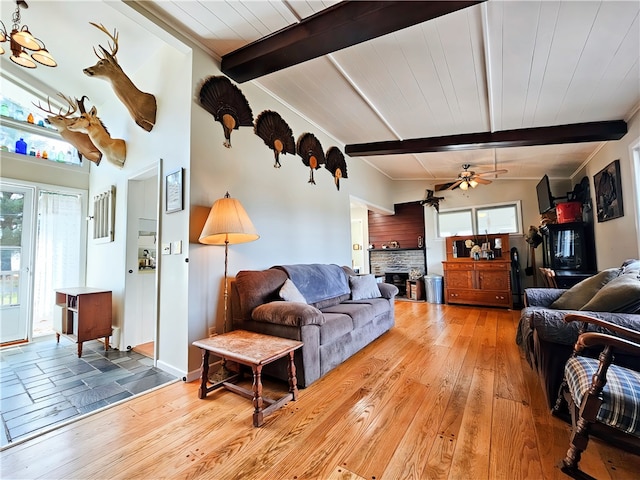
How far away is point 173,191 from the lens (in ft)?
8.58

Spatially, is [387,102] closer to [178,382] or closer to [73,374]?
[178,382]

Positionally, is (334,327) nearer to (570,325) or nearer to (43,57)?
(570,325)

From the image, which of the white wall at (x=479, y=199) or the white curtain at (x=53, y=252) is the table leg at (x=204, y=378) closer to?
the white curtain at (x=53, y=252)

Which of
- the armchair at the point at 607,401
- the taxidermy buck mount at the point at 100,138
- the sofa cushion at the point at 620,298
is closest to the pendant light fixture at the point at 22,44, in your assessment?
the taxidermy buck mount at the point at 100,138

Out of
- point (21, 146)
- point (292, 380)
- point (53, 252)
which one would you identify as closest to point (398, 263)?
point (292, 380)

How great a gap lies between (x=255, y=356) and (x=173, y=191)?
1785 millimetres

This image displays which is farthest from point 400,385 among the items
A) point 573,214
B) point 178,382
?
point 573,214

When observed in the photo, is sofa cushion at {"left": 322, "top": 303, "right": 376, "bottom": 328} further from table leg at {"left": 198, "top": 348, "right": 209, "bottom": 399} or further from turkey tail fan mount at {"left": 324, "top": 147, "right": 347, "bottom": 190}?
turkey tail fan mount at {"left": 324, "top": 147, "right": 347, "bottom": 190}

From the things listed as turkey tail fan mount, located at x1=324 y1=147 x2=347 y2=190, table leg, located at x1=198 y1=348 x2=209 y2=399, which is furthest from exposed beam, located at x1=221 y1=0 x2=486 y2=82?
table leg, located at x1=198 y1=348 x2=209 y2=399

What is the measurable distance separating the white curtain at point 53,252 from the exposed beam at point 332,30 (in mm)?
3579

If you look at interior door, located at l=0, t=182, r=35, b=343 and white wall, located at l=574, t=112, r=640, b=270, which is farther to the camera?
interior door, located at l=0, t=182, r=35, b=343

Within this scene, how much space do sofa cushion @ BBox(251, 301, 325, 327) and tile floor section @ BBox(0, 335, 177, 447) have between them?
3.32 feet

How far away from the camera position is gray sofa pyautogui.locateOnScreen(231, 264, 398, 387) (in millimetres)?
2279

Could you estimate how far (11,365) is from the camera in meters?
2.83
